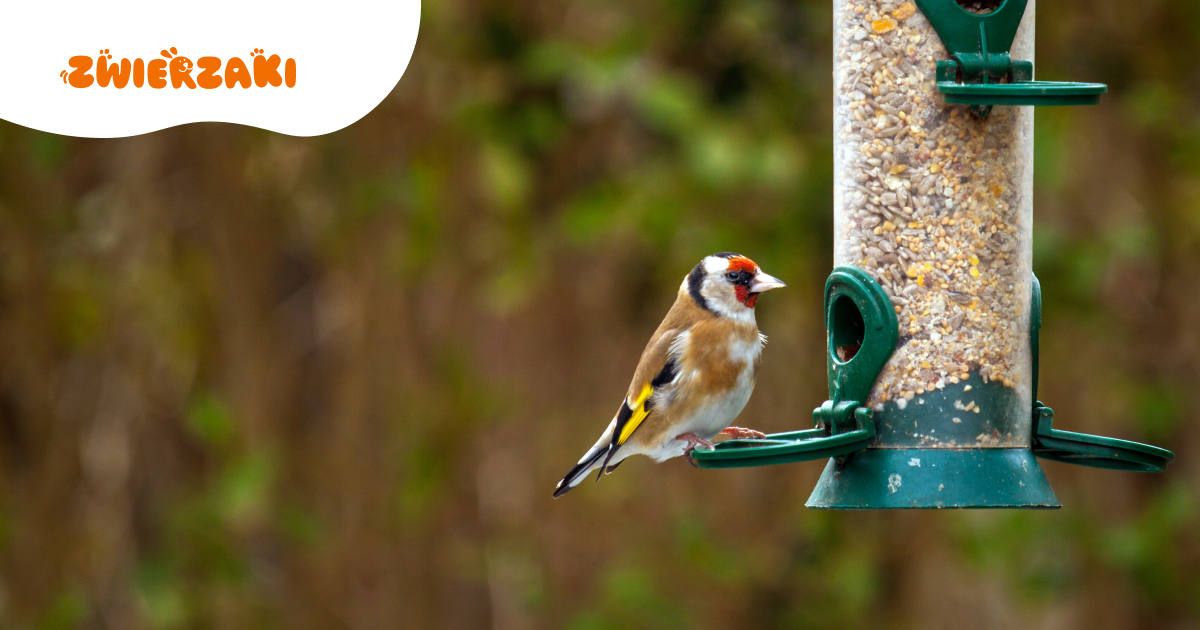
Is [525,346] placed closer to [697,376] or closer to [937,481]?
[697,376]

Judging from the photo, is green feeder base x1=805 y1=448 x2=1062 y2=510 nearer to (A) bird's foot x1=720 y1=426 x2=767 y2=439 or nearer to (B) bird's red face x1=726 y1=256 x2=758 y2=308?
(A) bird's foot x1=720 y1=426 x2=767 y2=439

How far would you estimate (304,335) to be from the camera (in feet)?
29.6

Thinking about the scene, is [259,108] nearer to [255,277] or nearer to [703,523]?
Answer: [255,277]

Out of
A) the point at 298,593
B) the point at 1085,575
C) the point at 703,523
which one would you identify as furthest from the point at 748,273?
the point at 298,593

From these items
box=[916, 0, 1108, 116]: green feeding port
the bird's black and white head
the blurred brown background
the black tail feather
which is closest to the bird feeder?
box=[916, 0, 1108, 116]: green feeding port

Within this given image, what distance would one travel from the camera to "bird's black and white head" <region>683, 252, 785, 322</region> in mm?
4391

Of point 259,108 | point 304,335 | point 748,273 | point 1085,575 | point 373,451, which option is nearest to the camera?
point 748,273

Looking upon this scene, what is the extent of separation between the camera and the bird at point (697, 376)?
13.9 ft

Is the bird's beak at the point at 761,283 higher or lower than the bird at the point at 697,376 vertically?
higher

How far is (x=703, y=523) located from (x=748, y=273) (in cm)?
318

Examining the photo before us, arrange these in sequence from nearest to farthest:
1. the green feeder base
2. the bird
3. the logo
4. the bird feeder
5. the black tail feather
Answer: the green feeder base → the bird feeder → the bird → the black tail feather → the logo

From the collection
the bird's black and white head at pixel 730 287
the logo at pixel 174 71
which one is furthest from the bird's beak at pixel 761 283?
the logo at pixel 174 71

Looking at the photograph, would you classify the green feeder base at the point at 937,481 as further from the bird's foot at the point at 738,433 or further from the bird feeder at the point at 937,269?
the bird's foot at the point at 738,433

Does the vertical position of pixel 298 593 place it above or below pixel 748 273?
below
